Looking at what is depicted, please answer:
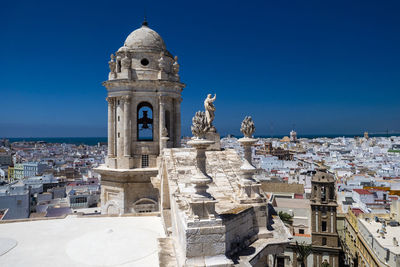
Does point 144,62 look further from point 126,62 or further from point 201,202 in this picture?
point 201,202

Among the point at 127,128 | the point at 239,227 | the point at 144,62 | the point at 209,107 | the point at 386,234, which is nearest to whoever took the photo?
the point at 239,227

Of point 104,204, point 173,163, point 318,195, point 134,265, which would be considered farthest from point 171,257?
point 318,195

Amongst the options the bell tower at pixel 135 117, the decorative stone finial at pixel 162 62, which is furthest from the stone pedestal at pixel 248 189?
the decorative stone finial at pixel 162 62

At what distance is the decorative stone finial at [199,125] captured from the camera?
Answer: 785 centimetres

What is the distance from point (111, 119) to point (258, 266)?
1004 centimetres

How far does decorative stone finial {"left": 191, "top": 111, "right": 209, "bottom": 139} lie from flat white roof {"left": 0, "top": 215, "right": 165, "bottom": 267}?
3370 mm

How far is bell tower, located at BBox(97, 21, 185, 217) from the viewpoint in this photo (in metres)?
14.8

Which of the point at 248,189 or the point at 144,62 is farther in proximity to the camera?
the point at 144,62

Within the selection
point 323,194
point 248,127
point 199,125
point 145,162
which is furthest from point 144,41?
point 323,194

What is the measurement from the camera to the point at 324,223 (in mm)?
30297

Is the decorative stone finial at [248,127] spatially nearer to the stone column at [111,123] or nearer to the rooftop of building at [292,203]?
the stone column at [111,123]

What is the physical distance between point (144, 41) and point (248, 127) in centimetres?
809

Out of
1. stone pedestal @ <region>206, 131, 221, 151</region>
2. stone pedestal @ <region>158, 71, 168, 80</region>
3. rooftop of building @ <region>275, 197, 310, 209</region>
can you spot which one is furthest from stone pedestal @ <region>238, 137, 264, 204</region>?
rooftop of building @ <region>275, 197, 310, 209</region>

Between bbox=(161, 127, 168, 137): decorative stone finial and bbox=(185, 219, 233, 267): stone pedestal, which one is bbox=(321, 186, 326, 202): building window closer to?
bbox=(161, 127, 168, 137): decorative stone finial
